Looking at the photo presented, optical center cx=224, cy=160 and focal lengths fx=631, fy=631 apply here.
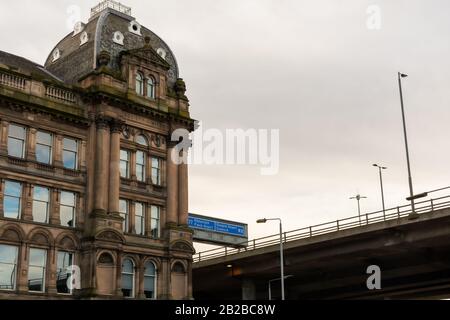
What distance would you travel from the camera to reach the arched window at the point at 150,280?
153 feet

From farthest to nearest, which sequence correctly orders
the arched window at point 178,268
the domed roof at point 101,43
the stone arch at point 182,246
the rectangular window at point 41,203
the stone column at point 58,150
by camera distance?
the domed roof at point 101,43 → the stone arch at point 182,246 → the arched window at point 178,268 → the stone column at point 58,150 → the rectangular window at point 41,203

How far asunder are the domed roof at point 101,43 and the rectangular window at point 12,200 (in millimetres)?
11699

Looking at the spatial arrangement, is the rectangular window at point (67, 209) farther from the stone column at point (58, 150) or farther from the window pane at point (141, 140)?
the window pane at point (141, 140)

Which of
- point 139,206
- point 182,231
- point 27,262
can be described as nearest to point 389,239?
point 182,231

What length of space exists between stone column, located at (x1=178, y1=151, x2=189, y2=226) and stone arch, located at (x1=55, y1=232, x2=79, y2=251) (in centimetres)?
914

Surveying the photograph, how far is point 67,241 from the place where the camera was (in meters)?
43.5

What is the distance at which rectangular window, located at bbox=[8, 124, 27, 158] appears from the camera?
42.2 metres

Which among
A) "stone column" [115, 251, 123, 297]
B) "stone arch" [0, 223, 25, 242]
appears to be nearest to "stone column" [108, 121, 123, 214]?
"stone column" [115, 251, 123, 297]

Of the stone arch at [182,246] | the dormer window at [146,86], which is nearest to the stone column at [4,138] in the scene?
the dormer window at [146,86]

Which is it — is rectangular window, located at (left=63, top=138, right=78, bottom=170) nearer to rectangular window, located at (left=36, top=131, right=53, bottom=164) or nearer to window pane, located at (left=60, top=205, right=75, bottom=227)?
rectangular window, located at (left=36, top=131, right=53, bottom=164)

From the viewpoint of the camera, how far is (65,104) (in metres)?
45.9
